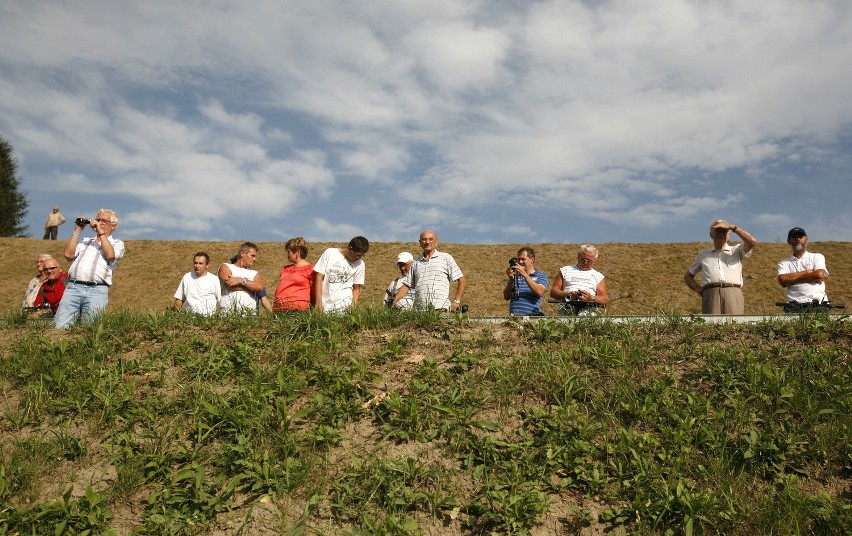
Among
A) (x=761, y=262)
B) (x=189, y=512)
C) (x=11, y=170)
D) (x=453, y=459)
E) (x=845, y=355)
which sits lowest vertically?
(x=189, y=512)

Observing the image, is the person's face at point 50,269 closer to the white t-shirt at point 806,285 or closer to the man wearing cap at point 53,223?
the white t-shirt at point 806,285

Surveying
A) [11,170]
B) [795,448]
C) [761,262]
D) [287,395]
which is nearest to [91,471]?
[287,395]

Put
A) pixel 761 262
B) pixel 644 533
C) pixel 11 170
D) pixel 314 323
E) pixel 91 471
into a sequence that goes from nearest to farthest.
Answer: pixel 644 533 → pixel 91 471 → pixel 314 323 → pixel 761 262 → pixel 11 170

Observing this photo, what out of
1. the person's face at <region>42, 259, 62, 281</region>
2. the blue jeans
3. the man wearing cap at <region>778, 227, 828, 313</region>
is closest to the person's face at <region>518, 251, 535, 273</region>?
the man wearing cap at <region>778, 227, 828, 313</region>

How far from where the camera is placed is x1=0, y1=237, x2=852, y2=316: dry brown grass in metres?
18.1

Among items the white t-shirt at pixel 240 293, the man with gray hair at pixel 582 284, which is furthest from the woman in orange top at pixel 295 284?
the man with gray hair at pixel 582 284

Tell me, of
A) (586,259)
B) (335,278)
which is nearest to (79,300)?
(335,278)

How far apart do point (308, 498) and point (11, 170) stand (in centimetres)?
5239

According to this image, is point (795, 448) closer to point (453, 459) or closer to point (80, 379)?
point (453, 459)

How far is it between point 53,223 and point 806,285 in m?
30.4

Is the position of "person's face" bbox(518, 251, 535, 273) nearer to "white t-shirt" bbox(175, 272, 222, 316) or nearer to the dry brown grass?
Result: "white t-shirt" bbox(175, 272, 222, 316)

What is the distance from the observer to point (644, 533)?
348 centimetres

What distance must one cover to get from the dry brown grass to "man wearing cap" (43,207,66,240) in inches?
135

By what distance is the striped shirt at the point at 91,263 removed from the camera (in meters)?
7.10
